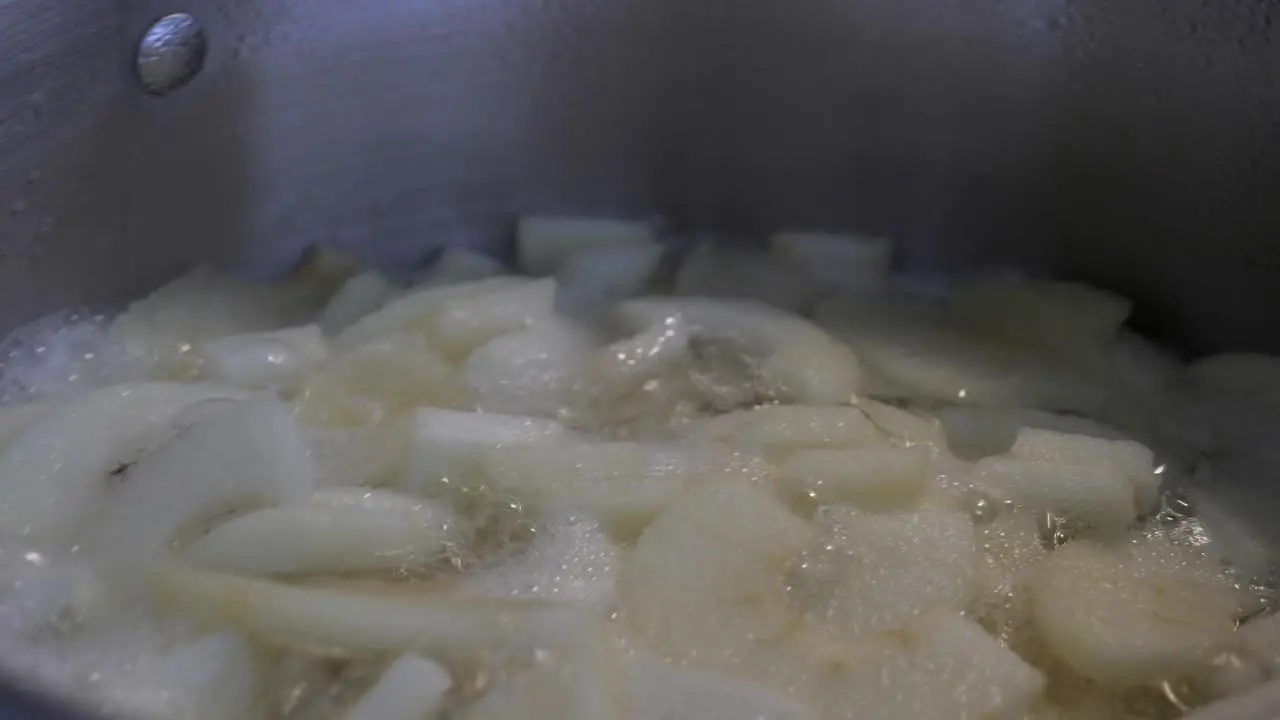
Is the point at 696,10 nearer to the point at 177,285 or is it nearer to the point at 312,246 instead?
the point at 312,246

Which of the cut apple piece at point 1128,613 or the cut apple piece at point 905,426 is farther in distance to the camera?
the cut apple piece at point 905,426

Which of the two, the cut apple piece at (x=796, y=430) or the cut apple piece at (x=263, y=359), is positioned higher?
the cut apple piece at (x=263, y=359)

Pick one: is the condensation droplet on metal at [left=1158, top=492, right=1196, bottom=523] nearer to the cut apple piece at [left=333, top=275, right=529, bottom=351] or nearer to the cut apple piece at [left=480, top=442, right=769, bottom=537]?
the cut apple piece at [left=480, top=442, right=769, bottom=537]

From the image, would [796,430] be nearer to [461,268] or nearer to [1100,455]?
[1100,455]

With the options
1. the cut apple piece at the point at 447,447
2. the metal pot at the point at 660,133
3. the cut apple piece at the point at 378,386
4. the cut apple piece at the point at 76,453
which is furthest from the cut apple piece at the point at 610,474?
the metal pot at the point at 660,133

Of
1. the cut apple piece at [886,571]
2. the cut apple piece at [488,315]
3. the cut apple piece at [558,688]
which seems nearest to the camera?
the cut apple piece at [558,688]

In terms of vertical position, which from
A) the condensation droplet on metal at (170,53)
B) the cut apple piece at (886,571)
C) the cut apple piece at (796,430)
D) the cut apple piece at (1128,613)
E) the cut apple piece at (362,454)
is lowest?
the cut apple piece at (1128,613)

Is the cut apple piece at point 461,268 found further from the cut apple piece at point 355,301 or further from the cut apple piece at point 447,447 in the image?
the cut apple piece at point 447,447

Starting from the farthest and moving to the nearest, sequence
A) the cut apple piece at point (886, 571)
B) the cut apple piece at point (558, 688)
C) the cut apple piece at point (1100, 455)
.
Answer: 1. the cut apple piece at point (1100, 455)
2. the cut apple piece at point (886, 571)
3. the cut apple piece at point (558, 688)
